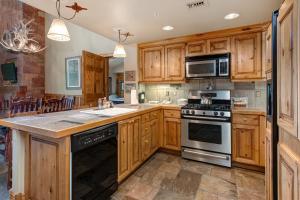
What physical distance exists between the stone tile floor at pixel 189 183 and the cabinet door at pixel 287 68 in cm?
130

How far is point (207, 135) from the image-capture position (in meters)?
2.75

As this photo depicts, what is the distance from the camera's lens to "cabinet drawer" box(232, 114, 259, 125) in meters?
2.47

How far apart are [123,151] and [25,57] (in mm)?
4734

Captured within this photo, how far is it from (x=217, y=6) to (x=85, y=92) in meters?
3.07

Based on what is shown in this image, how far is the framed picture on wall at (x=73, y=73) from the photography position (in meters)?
4.68

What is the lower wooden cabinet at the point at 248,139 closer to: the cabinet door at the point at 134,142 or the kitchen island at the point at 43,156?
the cabinet door at the point at 134,142

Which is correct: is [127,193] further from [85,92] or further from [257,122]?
[85,92]

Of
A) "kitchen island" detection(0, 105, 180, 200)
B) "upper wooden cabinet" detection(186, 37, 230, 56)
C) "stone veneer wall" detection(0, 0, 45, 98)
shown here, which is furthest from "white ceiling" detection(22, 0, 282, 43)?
"stone veneer wall" detection(0, 0, 45, 98)

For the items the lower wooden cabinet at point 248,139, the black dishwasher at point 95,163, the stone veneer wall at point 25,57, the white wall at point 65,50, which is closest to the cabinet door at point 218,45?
the lower wooden cabinet at point 248,139

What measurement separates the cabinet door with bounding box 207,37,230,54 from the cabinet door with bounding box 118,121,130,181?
2.04m

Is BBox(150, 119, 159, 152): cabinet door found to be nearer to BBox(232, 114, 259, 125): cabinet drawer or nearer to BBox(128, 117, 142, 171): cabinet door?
BBox(128, 117, 142, 171): cabinet door

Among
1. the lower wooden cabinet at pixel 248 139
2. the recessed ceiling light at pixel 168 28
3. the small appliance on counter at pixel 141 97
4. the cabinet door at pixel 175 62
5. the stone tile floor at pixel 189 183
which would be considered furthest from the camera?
the small appliance on counter at pixel 141 97

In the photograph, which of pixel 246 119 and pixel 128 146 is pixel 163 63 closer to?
pixel 246 119

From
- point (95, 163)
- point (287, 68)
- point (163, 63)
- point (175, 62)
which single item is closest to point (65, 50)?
point (163, 63)
